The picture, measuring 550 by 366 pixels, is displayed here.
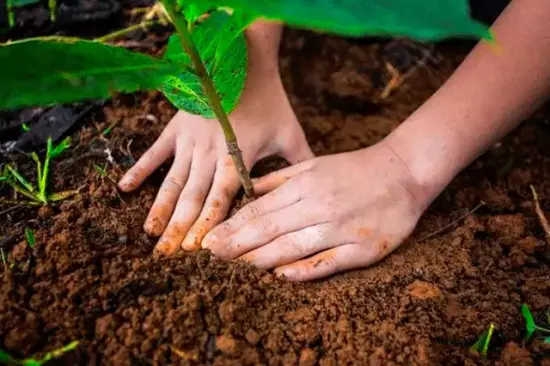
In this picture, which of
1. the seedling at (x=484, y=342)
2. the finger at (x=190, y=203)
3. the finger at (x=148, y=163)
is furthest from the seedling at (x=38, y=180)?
the seedling at (x=484, y=342)

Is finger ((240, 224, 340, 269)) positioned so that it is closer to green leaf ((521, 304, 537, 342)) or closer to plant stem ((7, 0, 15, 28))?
green leaf ((521, 304, 537, 342))

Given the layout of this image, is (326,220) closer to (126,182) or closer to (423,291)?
(423,291)

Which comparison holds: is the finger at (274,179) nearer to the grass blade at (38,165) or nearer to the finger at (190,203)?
the finger at (190,203)

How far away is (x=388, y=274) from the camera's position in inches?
43.6

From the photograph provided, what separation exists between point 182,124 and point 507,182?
71cm

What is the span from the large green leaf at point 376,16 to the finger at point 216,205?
596mm

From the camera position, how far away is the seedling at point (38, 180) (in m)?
1.19

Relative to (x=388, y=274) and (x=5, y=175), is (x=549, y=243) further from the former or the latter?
(x=5, y=175)

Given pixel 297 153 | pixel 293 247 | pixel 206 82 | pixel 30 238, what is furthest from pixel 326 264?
pixel 30 238

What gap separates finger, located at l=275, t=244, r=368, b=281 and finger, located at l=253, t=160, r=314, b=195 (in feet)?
0.59

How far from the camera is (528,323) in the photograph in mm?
1023

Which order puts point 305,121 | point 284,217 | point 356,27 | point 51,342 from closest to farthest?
point 356,27 < point 51,342 < point 284,217 < point 305,121

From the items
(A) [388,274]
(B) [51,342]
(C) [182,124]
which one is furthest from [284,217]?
(B) [51,342]

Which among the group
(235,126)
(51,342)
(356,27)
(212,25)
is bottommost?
(51,342)
